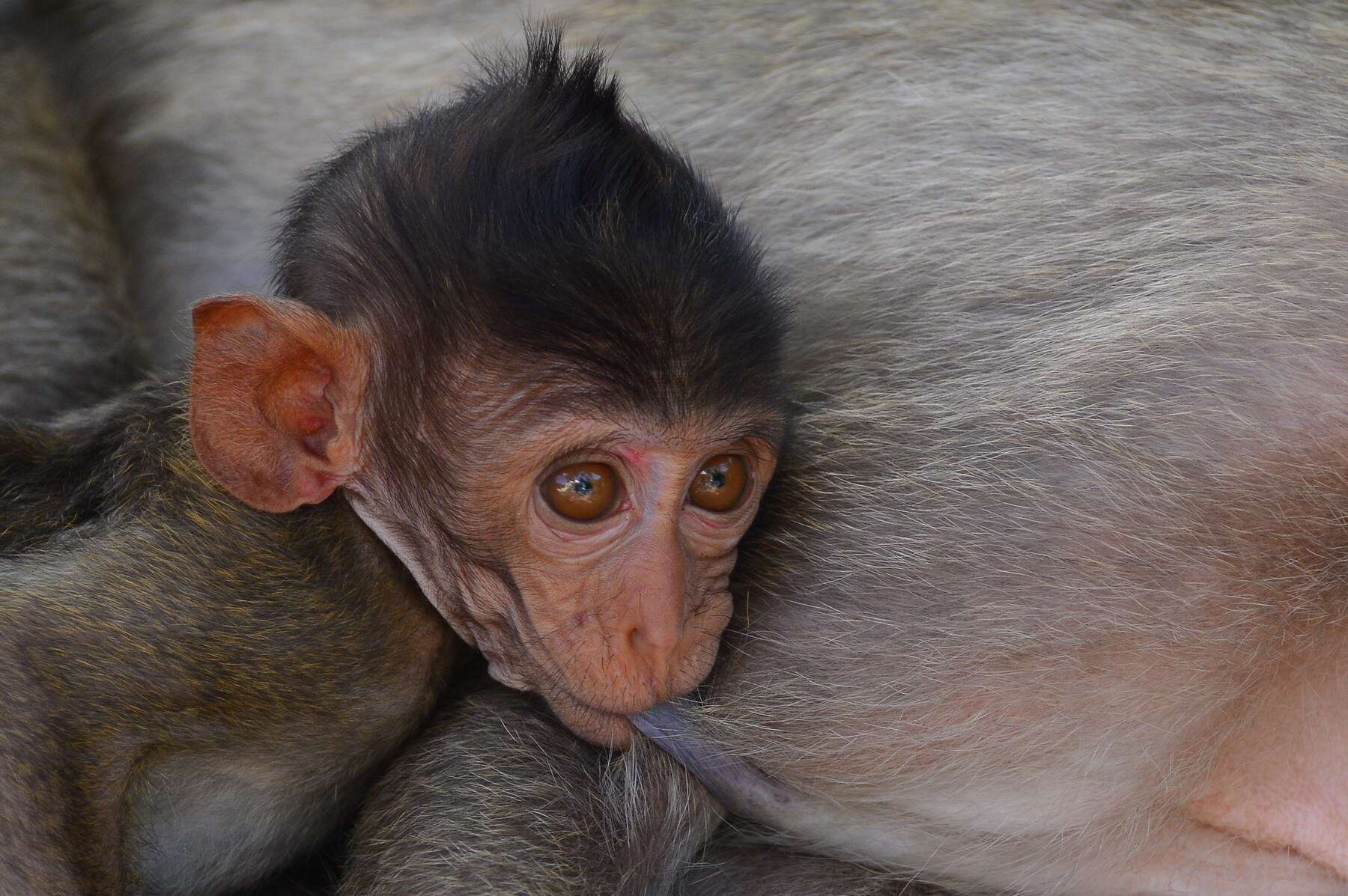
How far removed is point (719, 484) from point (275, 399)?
0.51 m

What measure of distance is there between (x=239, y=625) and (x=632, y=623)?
427 mm

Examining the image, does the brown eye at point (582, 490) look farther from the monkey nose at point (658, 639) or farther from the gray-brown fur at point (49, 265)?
the gray-brown fur at point (49, 265)

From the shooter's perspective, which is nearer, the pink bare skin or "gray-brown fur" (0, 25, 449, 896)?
"gray-brown fur" (0, 25, 449, 896)

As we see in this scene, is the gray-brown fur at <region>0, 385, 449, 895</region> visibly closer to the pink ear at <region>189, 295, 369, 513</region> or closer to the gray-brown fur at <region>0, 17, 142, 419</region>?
the pink ear at <region>189, 295, 369, 513</region>

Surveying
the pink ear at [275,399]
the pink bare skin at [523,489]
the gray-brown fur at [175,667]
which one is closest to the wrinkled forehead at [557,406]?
the pink bare skin at [523,489]

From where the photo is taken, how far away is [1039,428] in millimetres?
1657

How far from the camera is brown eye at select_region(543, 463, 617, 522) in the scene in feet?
5.45

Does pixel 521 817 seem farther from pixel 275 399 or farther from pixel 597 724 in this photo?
pixel 275 399

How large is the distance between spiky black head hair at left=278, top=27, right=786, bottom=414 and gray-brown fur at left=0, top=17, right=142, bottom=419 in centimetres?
79

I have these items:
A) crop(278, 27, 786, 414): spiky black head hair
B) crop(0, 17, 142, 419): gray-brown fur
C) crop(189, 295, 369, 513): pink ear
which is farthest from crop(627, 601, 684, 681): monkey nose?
crop(0, 17, 142, 419): gray-brown fur

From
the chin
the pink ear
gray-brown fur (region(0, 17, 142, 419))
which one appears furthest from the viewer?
gray-brown fur (region(0, 17, 142, 419))

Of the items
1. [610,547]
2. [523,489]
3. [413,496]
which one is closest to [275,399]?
[413,496]

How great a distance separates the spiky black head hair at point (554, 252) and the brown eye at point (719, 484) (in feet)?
0.26

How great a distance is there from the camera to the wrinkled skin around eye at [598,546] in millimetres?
1664
